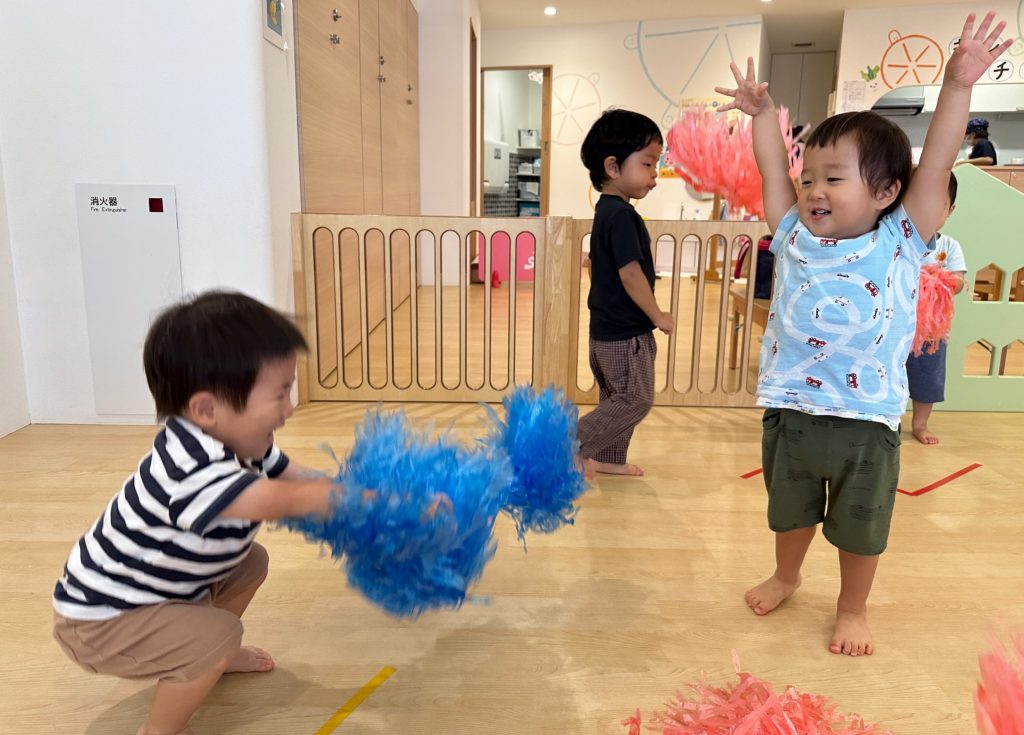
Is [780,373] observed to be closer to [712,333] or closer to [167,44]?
[167,44]

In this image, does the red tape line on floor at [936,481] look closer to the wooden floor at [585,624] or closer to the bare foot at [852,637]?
the wooden floor at [585,624]

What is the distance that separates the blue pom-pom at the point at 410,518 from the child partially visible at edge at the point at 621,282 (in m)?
1.09

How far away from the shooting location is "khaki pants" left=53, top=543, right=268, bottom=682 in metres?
0.92

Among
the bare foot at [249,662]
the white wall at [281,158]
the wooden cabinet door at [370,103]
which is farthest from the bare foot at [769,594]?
the wooden cabinet door at [370,103]

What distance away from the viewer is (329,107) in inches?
119

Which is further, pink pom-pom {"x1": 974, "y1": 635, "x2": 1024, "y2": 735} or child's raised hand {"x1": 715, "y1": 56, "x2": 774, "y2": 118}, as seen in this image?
child's raised hand {"x1": 715, "y1": 56, "x2": 774, "y2": 118}

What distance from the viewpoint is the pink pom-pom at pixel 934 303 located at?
86.2 inches

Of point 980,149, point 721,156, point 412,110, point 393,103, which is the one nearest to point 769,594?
point 721,156

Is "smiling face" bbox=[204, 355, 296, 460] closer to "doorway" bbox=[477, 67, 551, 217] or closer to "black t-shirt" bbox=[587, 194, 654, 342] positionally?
"black t-shirt" bbox=[587, 194, 654, 342]

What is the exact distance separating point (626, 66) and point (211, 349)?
7.76 metres

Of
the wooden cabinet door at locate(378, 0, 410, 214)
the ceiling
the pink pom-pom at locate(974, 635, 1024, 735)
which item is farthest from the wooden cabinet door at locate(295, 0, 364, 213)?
the ceiling

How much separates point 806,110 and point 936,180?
889 centimetres

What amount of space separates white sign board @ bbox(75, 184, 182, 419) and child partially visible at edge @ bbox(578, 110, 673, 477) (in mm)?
1358

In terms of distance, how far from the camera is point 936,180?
1.12m
